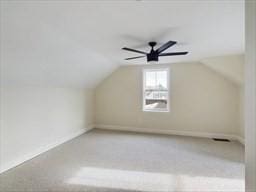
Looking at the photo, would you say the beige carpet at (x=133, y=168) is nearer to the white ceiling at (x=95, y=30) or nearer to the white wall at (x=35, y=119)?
the white wall at (x=35, y=119)

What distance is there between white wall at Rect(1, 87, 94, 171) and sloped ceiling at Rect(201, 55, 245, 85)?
3657 mm

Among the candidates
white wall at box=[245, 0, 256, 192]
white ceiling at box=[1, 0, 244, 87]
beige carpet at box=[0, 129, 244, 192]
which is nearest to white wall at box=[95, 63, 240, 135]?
beige carpet at box=[0, 129, 244, 192]

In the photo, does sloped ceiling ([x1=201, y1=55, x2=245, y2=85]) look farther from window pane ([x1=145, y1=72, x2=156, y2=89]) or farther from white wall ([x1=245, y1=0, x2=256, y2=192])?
white wall ([x1=245, y1=0, x2=256, y2=192])

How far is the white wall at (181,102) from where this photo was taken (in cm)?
442

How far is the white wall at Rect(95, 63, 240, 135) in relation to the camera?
14.5 feet

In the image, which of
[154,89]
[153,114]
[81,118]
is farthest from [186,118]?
[81,118]

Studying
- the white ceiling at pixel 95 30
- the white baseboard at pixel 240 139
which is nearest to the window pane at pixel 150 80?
the white ceiling at pixel 95 30

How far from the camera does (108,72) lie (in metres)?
5.11

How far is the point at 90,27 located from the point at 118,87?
3.13 meters

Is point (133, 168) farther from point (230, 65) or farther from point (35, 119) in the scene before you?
point (230, 65)

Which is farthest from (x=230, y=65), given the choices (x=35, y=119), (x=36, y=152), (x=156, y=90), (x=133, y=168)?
(x=36, y=152)

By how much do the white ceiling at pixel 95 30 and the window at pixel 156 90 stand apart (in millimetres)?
1545

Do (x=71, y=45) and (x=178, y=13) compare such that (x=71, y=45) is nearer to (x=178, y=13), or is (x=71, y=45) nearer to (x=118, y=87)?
(x=178, y=13)

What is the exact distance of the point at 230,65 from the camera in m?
3.80
